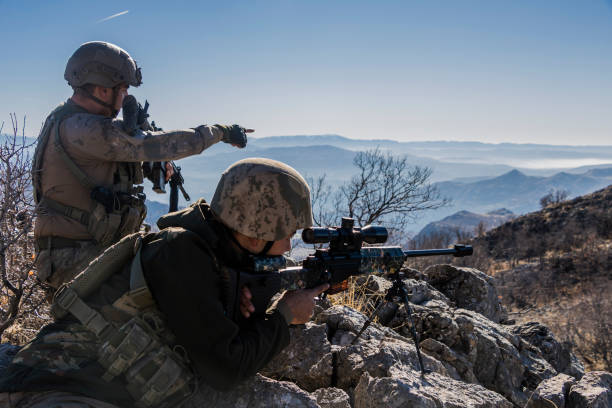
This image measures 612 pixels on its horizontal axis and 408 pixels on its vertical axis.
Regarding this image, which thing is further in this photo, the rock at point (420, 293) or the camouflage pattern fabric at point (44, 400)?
the rock at point (420, 293)

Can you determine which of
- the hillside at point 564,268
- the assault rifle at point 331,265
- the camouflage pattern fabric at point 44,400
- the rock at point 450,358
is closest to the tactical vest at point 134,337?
the camouflage pattern fabric at point 44,400

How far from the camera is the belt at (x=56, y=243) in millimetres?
3590

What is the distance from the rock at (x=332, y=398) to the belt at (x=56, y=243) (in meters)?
2.20

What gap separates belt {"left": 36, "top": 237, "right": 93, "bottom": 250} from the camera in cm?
359

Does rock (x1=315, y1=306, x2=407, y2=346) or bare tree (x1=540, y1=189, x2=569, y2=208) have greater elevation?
rock (x1=315, y1=306, x2=407, y2=346)

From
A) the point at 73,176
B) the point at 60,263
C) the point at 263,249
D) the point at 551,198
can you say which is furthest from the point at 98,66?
the point at 551,198

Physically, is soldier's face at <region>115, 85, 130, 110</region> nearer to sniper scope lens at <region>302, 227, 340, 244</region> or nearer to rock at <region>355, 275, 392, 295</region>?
sniper scope lens at <region>302, 227, 340, 244</region>

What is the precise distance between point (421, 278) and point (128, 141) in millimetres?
5363

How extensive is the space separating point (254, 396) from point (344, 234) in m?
1.26

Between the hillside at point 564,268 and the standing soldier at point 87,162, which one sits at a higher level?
the standing soldier at point 87,162

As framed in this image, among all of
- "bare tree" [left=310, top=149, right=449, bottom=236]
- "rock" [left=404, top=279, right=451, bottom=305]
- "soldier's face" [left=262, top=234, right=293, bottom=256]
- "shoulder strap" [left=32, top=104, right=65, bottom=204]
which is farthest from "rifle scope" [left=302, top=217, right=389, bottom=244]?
"bare tree" [left=310, top=149, right=449, bottom=236]

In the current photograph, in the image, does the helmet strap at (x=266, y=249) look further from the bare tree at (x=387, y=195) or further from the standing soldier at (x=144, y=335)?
the bare tree at (x=387, y=195)

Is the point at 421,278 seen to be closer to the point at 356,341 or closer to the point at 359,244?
the point at 356,341

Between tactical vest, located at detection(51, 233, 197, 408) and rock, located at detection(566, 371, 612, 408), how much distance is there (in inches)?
142
